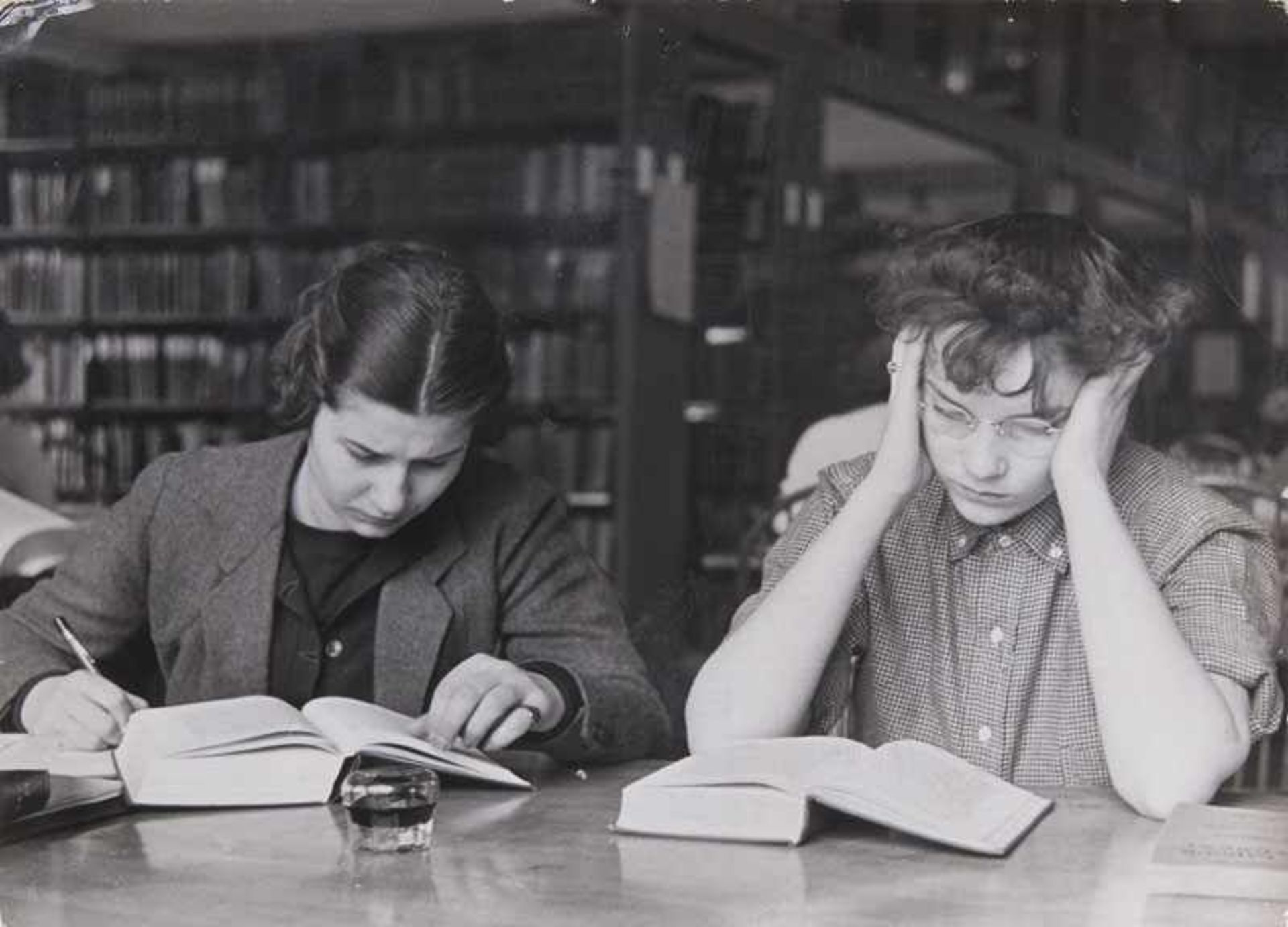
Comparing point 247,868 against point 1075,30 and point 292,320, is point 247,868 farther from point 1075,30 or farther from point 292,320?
point 1075,30

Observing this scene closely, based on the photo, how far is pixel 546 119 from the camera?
2504 mm

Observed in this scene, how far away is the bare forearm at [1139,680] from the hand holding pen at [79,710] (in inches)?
38.9

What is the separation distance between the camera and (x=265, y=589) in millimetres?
2094

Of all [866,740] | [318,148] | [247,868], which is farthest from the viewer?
[318,148]

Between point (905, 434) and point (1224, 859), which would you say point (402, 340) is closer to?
point (905, 434)

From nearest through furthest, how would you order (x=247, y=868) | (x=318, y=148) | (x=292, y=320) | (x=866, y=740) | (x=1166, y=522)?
(x=247, y=868) < (x=1166, y=522) < (x=866, y=740) < (x=292, y=320) < (x=318, y=148)

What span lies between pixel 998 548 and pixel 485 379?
64cm

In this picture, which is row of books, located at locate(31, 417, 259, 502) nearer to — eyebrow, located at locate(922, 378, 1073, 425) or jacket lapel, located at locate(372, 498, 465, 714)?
jacket lapel, located at locate(372, 498, 465, 714)

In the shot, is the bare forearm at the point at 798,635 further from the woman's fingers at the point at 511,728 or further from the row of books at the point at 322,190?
the row of books at the point at 322,190

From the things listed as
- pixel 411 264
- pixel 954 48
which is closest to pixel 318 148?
pixel 411 264

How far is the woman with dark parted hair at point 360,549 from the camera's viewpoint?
6.60 feet

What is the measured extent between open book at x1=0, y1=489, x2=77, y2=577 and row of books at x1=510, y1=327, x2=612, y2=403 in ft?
2.14

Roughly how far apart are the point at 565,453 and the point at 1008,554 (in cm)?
88

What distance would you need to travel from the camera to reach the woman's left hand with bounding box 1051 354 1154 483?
5.69ft
